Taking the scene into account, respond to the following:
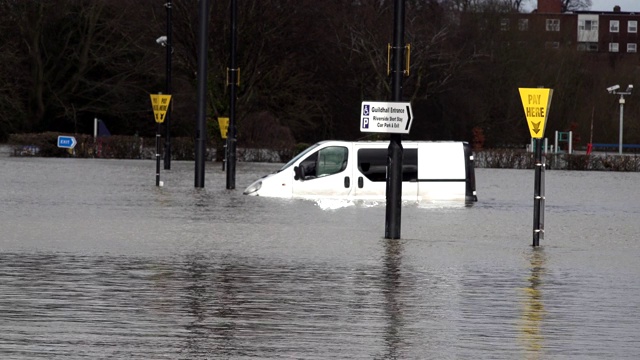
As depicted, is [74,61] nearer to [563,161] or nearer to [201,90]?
[563,161]

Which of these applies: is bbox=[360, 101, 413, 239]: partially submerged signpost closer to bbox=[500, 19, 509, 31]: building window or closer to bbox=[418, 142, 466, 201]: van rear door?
bbox=[418, 142, 466, 201]: van rear door

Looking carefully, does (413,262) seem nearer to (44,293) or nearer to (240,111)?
(44,293)

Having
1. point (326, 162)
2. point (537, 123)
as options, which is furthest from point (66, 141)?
point (537, 123)

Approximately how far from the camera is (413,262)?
18.0 meters

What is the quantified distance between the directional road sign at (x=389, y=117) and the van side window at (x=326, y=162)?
36.1 feet

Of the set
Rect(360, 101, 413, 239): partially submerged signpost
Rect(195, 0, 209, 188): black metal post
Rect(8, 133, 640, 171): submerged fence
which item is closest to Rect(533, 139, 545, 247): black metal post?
Rect(360, 101, 413, 239): partially submerged signpost

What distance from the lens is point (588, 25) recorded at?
170 metres

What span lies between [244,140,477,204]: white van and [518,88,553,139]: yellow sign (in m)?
10.9

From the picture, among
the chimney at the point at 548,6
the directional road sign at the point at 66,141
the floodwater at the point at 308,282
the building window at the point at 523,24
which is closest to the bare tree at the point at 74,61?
the directional road sign at the point at 66,141

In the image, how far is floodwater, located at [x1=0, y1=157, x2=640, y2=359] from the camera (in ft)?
35.9

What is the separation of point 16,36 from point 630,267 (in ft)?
204

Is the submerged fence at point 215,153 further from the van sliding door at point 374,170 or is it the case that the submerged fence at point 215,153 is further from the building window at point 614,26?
the building window at point 614,26

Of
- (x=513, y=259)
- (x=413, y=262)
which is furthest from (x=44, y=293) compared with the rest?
(x=513, y=259)

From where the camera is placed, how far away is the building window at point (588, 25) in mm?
169000
